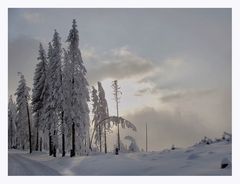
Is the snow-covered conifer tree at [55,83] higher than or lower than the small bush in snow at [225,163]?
higher

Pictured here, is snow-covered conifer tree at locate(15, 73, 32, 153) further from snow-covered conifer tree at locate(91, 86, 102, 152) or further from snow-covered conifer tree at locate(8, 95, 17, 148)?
snow-covered conifer tree at locate(8, 95, 17, 148)

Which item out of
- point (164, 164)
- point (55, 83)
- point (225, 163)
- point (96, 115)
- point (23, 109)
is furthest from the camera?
point (23, 109)

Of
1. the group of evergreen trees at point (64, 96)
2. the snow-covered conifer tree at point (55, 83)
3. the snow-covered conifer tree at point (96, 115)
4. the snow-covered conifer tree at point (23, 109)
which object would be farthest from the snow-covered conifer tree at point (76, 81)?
the snow-covered conifer tree at point (96, 115)

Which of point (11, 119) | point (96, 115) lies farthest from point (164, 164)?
point (11, 119)

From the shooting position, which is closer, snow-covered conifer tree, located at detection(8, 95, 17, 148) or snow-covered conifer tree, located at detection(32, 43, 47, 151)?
snow-covered conifer tree, located at detection(32, 43, 47, 151)

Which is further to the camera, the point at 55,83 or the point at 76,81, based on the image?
the point at 55,83

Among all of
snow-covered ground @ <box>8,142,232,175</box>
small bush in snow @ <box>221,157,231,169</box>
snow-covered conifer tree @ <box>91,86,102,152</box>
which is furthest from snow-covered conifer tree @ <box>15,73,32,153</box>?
small bush in snow @ <box>221,157,231,169</box>

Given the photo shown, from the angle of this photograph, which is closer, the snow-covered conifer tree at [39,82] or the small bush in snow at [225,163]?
the small bush in snow at [225,163]

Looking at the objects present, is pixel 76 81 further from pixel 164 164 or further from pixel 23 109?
pixel 23 109

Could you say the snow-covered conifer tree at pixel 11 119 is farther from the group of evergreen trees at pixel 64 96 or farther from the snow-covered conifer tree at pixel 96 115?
the group of evergreen trees at pixel 64 96

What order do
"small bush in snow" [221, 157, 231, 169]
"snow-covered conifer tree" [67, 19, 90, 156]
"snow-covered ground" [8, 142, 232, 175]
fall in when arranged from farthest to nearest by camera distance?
1. "snow-covered conifer tree" [67, 19, 90, 156]
2. "snow-covered ground" [8, 142, 232, 175]
3. "small bush in snow" [221, 157, 231, 169]

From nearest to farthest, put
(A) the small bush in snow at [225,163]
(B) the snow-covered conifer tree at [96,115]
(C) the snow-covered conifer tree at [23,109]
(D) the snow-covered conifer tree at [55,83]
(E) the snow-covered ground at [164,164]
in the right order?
(A) the small bush in snow at [225,163]
(E) the snow-covered ground at [164,164]
(D) the snow-covered conifer tree at [55,83]
(C) the snow-covered conifer tree at [23,109]
(B) the snow-covered conifer tree at [96,115]

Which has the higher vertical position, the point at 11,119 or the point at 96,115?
the point at 96,115
